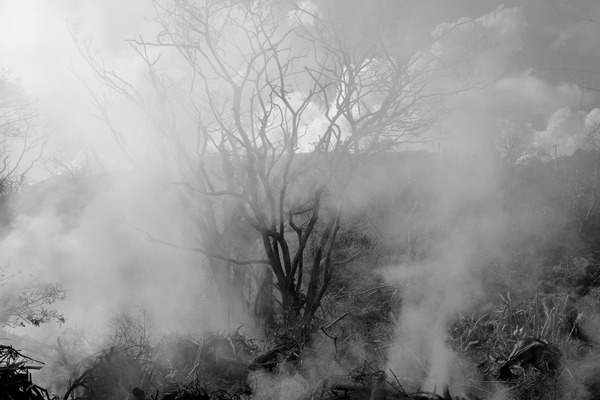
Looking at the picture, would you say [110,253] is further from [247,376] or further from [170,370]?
[247,376]

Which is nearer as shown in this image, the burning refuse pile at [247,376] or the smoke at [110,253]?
the burning refuse pile at [247,376]

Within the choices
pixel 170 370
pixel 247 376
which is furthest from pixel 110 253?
pixel 247 376

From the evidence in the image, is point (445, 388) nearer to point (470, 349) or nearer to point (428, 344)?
point (428, 344)

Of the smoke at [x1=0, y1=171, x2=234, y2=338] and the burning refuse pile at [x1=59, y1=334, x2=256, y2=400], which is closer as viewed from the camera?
the burning refuse pile at [x1=59, y1=334, x2=256, y2=400]

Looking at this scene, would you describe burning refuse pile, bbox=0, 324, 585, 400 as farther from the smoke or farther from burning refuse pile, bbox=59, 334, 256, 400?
the smoke

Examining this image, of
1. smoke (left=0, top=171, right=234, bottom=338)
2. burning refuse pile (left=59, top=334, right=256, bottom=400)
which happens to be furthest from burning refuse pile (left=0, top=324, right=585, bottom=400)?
smoke (left=0, top=171, right=234, bottom=338)

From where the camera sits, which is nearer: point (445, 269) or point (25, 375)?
point (25, 375)

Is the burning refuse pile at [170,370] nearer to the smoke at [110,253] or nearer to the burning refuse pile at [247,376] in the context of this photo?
the burning refuse pile at [247,376]

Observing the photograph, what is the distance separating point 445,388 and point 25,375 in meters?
3.04

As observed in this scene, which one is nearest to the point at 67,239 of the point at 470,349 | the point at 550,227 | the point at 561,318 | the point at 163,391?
the point at 163,391

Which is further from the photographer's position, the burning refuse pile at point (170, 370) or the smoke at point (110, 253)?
the smoke at point (110, 253)

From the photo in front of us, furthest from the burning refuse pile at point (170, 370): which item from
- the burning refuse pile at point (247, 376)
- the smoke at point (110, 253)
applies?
the smoke at point (110, 253)

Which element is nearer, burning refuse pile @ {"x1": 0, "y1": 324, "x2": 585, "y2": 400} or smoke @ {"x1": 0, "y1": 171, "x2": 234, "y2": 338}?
burning refuse pile @ {"x1": 0, "y1": 324, "x2": 585, "y2": 400}

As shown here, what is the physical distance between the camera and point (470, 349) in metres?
6.12
